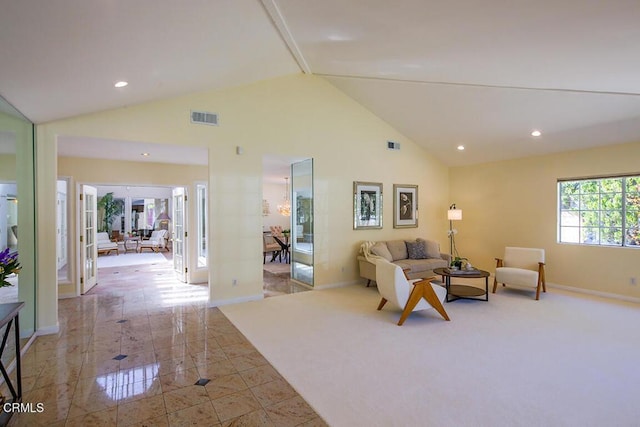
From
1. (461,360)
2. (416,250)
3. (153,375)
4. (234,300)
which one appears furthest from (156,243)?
(461,360)

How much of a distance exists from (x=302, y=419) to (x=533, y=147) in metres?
6.41

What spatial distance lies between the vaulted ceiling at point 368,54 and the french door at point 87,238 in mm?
2645

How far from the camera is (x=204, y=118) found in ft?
16.6

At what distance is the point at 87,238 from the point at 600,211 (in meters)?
9.65

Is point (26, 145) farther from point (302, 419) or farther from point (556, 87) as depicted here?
point (556, 87)

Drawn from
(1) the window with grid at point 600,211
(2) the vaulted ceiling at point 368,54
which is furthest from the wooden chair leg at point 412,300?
(1) the window with grid at point 600,211

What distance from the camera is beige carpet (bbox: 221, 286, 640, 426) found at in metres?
2.44

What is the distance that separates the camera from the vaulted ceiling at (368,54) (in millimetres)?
2379

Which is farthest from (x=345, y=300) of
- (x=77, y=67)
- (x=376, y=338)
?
(x=77, y=67)

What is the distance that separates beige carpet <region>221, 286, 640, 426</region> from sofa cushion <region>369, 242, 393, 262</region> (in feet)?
4.17

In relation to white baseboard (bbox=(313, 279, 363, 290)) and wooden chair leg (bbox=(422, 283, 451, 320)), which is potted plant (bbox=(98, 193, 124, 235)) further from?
wooden chair leg (bbox=(422, 283, 451, 320))

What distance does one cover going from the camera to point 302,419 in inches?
93.5

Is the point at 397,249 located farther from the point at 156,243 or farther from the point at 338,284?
the point at 156,243

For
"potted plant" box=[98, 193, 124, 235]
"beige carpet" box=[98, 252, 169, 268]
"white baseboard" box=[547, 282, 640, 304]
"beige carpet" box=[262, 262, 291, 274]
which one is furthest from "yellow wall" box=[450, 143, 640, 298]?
"potted plant" box=[98, 193, 124, 235]
